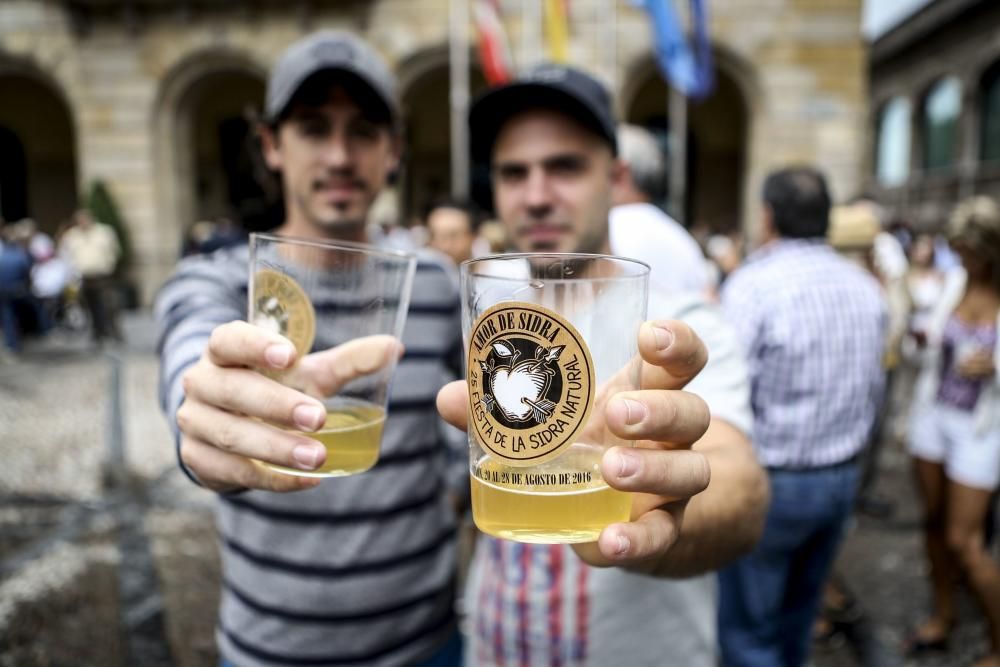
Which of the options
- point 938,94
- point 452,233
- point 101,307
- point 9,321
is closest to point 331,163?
point 452,233

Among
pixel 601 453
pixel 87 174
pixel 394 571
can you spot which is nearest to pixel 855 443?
pixel 394 571

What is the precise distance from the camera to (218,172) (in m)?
19.4

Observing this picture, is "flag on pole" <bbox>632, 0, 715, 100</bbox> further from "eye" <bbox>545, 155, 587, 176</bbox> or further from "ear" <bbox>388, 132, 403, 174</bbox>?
"eye" <bbox>545, 155, 587, 176</bbox>

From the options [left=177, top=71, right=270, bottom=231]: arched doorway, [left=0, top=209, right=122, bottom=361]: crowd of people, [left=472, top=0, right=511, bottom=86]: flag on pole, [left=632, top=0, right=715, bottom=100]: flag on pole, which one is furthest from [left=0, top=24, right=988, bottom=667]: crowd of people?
[left=177, top=71, right=270, bottom=231]: arched doorway

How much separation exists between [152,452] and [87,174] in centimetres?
1094

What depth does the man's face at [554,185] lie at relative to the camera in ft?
6.01

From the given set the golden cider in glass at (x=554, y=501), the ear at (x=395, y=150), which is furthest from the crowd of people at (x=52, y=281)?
the golden cider in glass at (x=554, y=501)

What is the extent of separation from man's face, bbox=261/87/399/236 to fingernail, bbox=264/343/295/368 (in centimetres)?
90

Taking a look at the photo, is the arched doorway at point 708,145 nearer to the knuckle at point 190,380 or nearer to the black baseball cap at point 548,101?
the black baseball cap at point 548,101

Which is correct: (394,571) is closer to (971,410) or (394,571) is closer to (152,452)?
(971,410)

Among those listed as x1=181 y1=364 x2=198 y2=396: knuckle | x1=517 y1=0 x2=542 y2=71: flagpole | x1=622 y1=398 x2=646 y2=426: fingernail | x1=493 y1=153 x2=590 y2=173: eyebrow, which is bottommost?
x1=622 y1=398 x2=646 y2=426: fingernail

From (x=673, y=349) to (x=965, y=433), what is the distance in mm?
3233

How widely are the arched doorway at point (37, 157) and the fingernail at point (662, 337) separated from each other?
75.1ft

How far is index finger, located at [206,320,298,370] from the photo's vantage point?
3.16 feet
